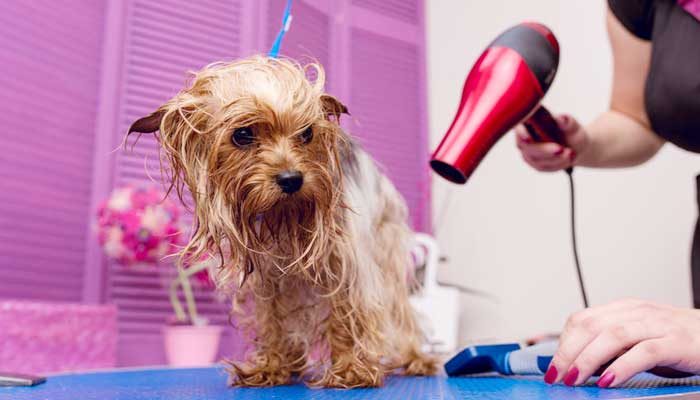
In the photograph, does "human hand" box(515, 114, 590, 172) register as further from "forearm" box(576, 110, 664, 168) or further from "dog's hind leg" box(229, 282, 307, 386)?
"dog's hind leg" box(229, 282, 307, 386)

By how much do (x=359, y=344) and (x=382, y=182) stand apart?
0.30 meters

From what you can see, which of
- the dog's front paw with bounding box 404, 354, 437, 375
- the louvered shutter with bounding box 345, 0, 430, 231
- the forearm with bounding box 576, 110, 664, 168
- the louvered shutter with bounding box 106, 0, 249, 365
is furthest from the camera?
the louvered shutter with bounding box 345, 0, 430, 231

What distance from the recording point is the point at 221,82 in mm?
789

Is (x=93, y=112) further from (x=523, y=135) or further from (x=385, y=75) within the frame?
(x=523, y=135)

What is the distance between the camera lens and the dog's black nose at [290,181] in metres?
0.75

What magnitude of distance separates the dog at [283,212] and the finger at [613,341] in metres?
0.28

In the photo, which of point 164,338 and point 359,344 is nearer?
point 359,344

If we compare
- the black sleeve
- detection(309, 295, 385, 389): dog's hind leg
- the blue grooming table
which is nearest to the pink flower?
the blue grooming table

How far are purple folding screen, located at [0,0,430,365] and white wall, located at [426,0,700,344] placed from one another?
2.26ft

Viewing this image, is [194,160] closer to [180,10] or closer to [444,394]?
[444,394]

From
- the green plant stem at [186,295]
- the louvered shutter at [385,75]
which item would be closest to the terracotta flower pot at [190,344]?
the green plant stem at [186,295]

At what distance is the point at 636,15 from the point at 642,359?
855 millimetres

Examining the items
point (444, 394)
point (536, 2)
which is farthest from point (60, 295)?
point (536, 2)

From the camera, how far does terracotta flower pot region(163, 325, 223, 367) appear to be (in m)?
1.87
